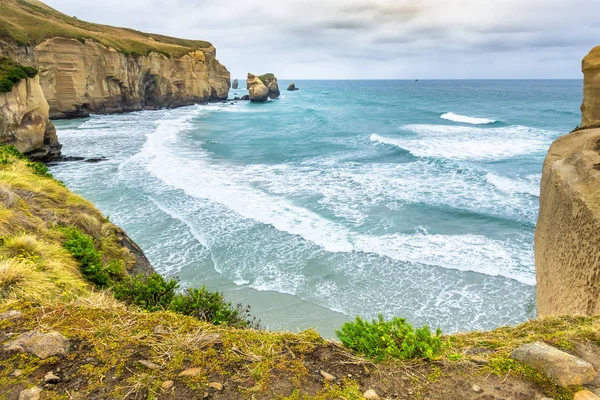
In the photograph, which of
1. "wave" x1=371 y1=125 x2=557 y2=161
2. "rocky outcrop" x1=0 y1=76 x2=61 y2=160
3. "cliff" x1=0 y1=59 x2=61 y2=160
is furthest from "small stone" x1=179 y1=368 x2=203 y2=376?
"wave" x1=371 y1=125 x2=557 y2=161

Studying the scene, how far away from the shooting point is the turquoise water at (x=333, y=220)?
11.3 metres

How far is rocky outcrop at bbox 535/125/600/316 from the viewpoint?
249 inches

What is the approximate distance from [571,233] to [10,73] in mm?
29238

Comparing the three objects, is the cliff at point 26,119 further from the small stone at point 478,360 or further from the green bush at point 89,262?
the small stone at point 478,360

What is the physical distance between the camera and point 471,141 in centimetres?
3844

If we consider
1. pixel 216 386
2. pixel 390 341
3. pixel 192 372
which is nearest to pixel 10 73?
pixel 192 372

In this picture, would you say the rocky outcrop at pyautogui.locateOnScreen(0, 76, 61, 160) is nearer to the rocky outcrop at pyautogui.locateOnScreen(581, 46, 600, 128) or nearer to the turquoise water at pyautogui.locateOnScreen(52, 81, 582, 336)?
the turquoise water at pyautogui.locateOnScreen(52, 81, 582, 336)

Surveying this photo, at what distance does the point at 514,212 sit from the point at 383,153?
49.8 feet

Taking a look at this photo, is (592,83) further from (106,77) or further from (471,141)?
(106,77)

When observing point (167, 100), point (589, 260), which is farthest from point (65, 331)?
point (167, 100)

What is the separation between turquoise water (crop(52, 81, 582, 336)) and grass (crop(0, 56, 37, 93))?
18.7 ft

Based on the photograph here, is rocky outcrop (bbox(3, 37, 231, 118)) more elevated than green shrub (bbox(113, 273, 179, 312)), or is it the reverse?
rocky outcrop (bbox(3, 37, 231, 118))

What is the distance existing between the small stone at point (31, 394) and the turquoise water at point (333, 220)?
283 inches

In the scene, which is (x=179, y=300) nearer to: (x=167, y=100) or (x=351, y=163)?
(x=351, y=163)
